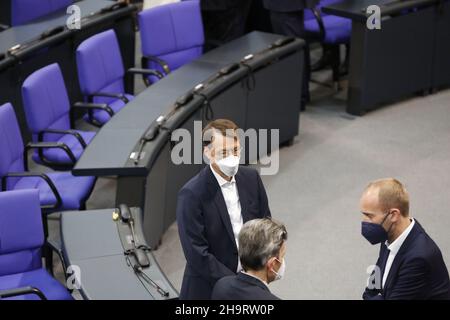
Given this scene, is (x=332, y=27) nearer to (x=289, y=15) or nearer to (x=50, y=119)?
(x=289, y=15)

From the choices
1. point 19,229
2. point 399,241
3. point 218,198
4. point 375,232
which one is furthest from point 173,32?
point 399,241

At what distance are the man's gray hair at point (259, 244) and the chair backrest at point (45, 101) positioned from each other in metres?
2.88

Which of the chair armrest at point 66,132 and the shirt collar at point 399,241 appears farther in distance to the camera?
the chair armrest at point 66,132

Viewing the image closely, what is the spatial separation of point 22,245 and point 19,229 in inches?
3.7

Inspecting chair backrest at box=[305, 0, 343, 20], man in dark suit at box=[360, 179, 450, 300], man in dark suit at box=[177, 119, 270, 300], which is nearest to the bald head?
man in dark suit at box=[360, 179, 450, 300]

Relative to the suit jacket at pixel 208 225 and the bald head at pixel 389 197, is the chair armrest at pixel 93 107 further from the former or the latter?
the bald head at pixel 389 197

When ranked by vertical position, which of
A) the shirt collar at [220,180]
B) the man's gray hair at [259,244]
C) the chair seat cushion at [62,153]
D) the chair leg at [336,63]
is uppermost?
the man's gray hair at [259,244]

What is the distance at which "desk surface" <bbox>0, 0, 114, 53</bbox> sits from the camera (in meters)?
6.95

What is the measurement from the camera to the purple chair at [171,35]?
7.20 m

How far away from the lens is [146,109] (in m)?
5.94

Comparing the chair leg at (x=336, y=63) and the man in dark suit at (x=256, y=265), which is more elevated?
the man in dark suit at (x=256, y=265)

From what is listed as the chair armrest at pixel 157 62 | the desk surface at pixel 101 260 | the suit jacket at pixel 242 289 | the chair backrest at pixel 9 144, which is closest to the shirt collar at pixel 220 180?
the desk surface at pixel 101 260

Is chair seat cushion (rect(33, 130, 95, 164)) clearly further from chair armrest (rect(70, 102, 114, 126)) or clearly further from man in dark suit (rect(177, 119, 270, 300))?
man in dark suit (rect(177, 119, 270, 300))
